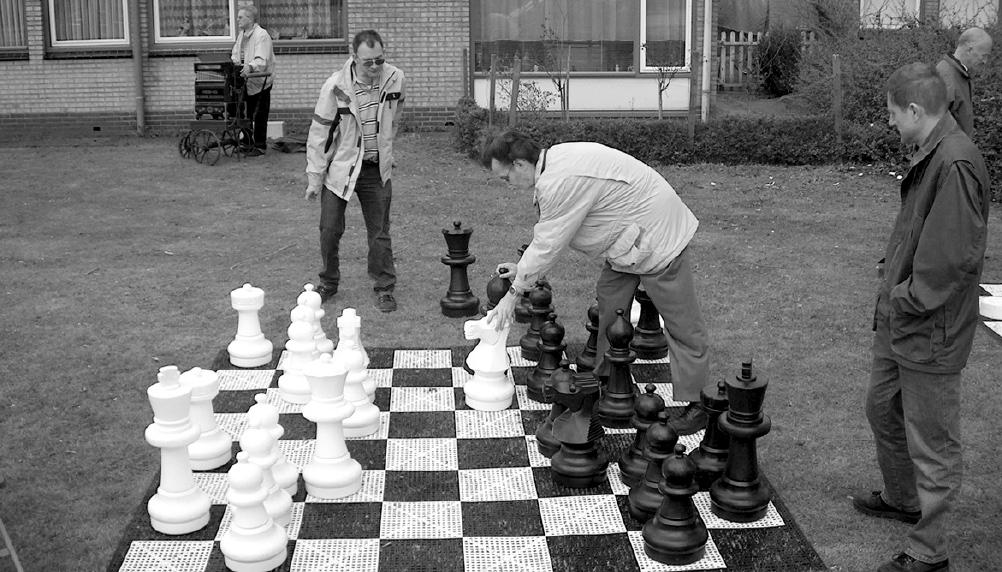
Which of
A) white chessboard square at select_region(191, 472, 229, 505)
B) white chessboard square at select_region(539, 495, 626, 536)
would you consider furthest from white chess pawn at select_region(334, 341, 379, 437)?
white chessboard square at select_region(539, 495, 626, 536)

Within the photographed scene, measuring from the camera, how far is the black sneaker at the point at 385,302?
622 cm

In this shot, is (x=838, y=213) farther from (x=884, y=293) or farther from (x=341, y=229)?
(x=884, y=293)

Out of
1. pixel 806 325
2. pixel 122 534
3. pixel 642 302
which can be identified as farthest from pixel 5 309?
pixel 806 325

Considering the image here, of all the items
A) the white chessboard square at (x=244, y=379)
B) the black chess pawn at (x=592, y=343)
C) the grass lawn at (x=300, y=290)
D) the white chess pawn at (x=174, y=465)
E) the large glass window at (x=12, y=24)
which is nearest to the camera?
the white chess pawn at (x=174, y=465)

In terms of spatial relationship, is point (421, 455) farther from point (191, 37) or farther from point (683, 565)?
point (191, 37)

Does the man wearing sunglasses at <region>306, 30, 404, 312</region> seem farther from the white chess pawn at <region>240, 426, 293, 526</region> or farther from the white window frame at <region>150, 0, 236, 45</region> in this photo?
→ the white window frame at <region>150, 0, 236, 45</region>

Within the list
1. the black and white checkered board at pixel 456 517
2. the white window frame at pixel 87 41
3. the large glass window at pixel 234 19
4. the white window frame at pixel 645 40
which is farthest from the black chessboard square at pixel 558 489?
the white window frame at pixel 87 41

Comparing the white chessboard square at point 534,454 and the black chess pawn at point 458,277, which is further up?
the black chess pawn at point 458,277

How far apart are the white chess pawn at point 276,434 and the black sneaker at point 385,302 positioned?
2.32 meters

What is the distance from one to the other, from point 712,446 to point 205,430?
1940 millimetres

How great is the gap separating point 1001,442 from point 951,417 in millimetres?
1234

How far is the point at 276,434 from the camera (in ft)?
11.5

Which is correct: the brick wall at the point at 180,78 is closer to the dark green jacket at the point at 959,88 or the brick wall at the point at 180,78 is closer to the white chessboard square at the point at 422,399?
the dark green jacket at the point at 959,88

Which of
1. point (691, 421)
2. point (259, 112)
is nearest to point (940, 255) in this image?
point (691, 421)
